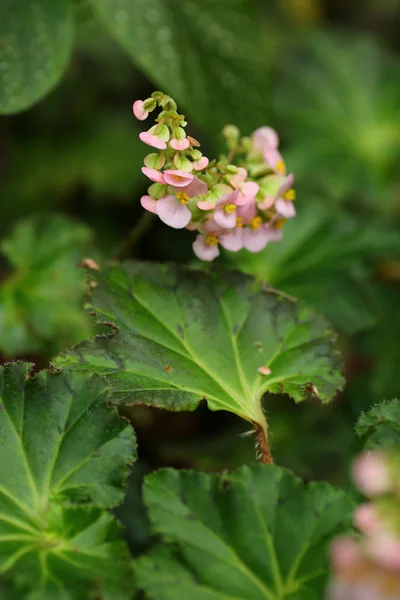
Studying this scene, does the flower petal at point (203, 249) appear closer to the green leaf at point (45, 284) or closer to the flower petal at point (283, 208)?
the flower petal at point (283, 208)

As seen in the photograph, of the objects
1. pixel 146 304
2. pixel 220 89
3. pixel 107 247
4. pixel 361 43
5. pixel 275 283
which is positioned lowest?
pixel 146 304

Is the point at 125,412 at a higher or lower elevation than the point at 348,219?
lower

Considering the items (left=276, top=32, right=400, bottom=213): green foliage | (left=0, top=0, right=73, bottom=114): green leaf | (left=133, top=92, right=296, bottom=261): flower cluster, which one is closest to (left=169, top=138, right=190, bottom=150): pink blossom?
(left=133, top=92, right=296, bottom=261): flower cluster

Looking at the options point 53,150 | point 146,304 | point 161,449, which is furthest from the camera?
point 53,150

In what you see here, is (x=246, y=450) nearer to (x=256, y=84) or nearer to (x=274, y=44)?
(x=256, y=84)

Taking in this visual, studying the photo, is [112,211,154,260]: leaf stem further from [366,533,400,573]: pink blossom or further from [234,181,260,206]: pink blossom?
[366,533,400,573]: pink blossom

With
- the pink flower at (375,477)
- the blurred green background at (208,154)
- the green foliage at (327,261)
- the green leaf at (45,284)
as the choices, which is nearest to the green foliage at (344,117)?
the blurred green background at (208,154)

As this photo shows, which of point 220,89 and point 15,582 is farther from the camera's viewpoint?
point 220,89

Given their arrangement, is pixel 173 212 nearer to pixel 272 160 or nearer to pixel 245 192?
pixel 245 192

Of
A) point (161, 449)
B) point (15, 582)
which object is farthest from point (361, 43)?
point (15, 582)
